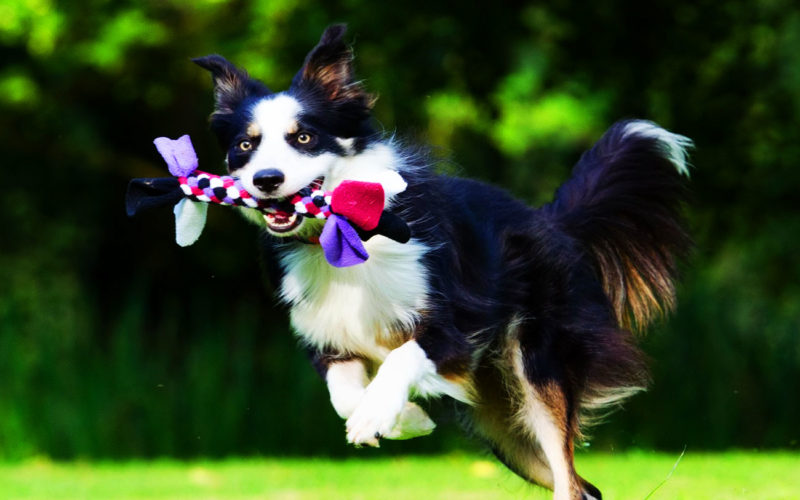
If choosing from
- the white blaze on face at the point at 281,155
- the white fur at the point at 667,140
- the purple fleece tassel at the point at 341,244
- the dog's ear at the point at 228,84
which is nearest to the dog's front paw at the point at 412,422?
the purple fleece tassel at the point at 341,244

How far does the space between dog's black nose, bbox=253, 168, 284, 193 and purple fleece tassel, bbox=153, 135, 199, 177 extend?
43cm

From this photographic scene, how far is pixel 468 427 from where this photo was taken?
5875mm

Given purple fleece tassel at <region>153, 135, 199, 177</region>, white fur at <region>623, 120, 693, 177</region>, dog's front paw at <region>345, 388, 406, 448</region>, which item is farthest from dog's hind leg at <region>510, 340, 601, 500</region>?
purple fleece tassel at <region>153, 135, 199, 177</region>

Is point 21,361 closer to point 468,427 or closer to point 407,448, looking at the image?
point 407,448

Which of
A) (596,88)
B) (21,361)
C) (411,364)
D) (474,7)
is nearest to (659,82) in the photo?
(596,88)

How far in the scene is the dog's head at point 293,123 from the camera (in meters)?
4.54

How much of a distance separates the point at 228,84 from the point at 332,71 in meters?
0.45

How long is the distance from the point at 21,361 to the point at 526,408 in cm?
677

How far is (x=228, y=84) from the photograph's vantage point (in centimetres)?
504

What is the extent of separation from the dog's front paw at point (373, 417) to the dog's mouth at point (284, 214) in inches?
28.2

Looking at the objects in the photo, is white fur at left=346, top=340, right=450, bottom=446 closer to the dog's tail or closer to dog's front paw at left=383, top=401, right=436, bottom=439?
dog's front paw at left=383, top=401, right=436, bottom=439

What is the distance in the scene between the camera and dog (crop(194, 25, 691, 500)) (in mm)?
4715

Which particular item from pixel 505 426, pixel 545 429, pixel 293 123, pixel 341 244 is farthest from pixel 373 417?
pixel 505 426

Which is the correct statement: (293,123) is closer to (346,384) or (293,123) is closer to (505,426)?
(346,384)
